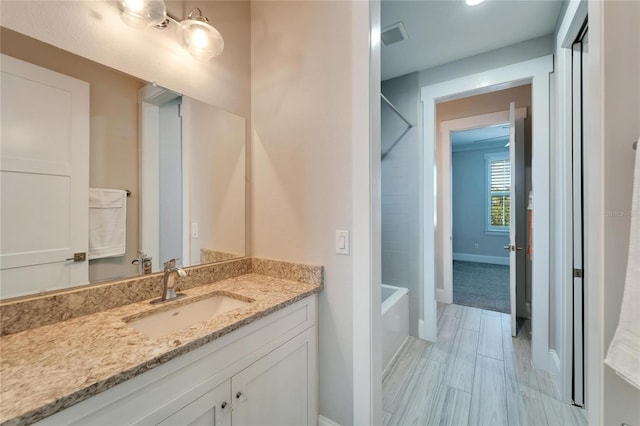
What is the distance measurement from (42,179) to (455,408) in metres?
2.43

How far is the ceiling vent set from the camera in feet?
6.18

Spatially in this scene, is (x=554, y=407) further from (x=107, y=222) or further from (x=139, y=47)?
(x=139, y=47)

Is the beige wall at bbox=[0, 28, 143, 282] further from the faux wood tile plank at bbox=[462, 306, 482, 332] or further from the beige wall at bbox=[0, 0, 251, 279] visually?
the faux wood tile plank at bbox=[462, 306, 482, 332]

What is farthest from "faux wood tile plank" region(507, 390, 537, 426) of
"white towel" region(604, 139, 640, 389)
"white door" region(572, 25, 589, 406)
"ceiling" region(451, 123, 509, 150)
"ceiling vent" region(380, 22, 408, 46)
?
"ceiling" region(451, 123, 509, 150)

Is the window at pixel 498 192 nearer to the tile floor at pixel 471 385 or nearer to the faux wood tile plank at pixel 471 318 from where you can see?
the faux wood tile plank at pixel 471 318

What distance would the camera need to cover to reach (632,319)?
683mm

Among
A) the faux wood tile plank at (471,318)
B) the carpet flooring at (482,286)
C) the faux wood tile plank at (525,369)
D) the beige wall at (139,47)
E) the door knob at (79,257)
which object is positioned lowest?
the faux wood tile plank at (525,369)

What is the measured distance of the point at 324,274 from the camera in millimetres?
1360

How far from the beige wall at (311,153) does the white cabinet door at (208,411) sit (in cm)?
58

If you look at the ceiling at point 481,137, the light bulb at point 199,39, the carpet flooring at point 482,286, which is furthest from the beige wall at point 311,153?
the ceiling at point 481,137

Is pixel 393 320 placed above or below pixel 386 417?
above

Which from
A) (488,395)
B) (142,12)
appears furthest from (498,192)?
(142,12)

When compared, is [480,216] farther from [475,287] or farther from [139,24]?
[139,24]

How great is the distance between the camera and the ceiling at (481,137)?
4608 mm
